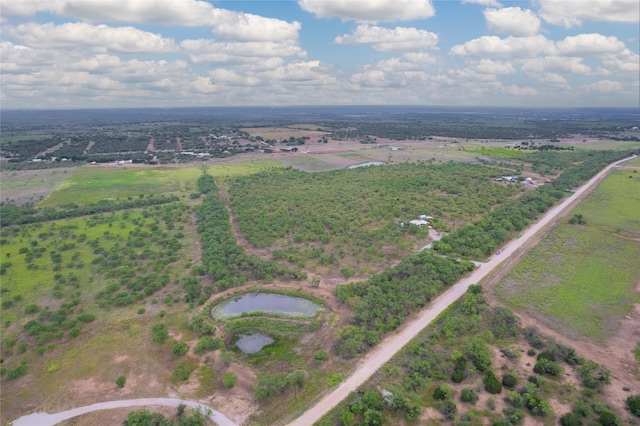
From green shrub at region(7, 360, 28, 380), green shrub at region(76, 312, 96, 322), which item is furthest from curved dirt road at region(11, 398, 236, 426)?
green shrub at region(76, 312, 96, 322)

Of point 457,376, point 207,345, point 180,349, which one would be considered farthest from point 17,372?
point 457,376

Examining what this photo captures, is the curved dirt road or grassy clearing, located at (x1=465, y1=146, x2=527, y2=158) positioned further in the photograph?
grassy clearing, located at (x1=465, y1=146, x2=527, y2=158)

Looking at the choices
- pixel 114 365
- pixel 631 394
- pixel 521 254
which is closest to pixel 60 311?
pixel 114 365

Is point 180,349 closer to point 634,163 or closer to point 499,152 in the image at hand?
point 634,163

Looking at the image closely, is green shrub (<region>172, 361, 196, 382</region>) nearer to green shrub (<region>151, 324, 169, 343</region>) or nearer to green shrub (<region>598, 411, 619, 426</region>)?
green shrub (<region>151, 324, 169, 343</region>)

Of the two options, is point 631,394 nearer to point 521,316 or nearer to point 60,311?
point 521,316
